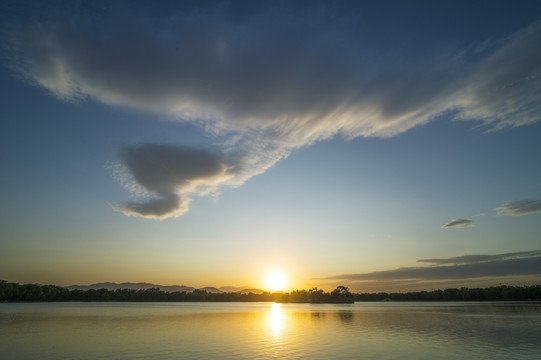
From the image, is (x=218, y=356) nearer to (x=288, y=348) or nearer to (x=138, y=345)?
(x=288, y=348)

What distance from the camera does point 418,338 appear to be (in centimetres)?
4222

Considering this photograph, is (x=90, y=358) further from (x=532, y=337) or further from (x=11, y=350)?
(x=532, y=337)

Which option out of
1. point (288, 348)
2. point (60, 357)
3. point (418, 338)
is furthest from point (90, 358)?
point (418, 338)

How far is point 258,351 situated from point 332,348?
7952 mm

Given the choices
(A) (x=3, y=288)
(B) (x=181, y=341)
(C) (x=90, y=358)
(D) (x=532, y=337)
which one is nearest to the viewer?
(C) (x=90, y=358)

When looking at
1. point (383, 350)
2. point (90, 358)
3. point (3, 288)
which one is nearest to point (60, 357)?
point (90, 358)

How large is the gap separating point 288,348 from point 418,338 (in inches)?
766

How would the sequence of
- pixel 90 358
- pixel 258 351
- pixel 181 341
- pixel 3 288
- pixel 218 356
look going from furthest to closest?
pixel 3 288 → pixel 181 341 → pixel 258 351 → pixel 218 356 → pixel 90 358

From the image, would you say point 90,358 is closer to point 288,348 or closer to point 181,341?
point 181,341

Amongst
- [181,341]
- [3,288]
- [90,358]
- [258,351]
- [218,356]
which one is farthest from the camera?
[3,288]

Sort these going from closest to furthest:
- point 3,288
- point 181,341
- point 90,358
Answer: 1. point 90,358
2. point 181,341
3. point 3,288

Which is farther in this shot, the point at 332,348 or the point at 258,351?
the point at 332,348

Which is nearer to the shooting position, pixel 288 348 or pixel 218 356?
pixel 218 356

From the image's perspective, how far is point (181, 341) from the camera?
124 ft
